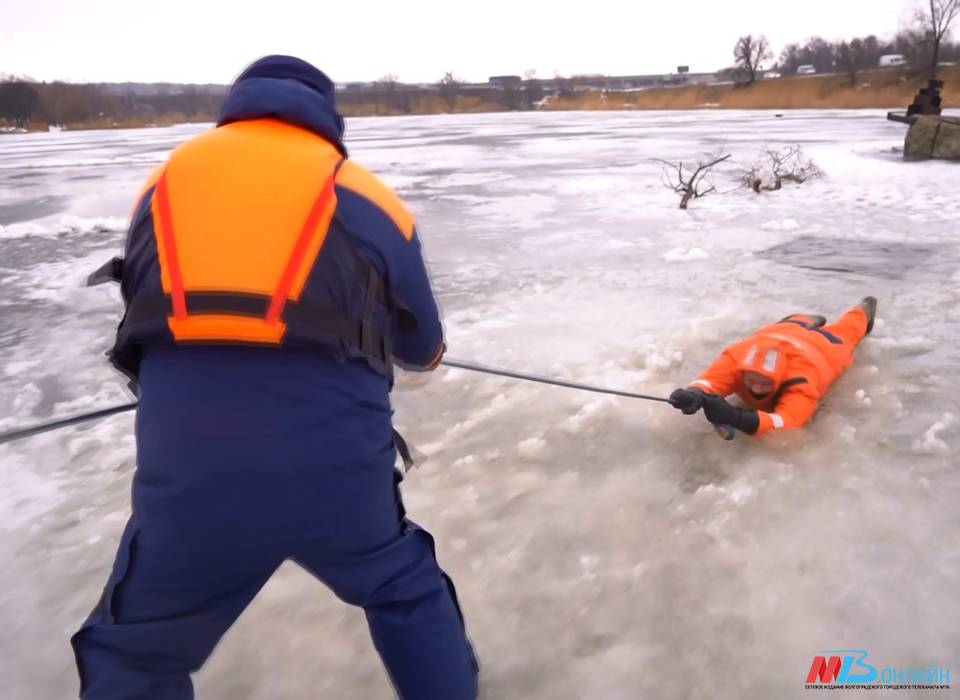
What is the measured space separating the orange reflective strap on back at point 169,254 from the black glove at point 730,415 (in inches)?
87.6

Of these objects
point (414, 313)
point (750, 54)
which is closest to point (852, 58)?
point (750, 54)

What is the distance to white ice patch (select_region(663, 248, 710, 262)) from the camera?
5.76 m

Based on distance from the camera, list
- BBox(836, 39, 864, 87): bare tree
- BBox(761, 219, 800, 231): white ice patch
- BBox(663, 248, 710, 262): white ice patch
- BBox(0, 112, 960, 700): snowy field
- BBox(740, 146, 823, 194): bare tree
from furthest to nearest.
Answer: BBox(836, 39, 864, 87): bare tree, BBox(740, 146, 823, 194): bare tree, BBox(761, 219, 800, 231): white ice patch, BBox(663, 248, 710, 262): white ice patch, BBox(0, 112, 960, 700): snowy field

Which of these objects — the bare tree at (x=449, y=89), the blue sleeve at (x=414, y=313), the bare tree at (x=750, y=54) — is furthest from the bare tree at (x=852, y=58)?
the blue sleeve at (x=414, y=313)

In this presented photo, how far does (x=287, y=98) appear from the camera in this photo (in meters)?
1.29

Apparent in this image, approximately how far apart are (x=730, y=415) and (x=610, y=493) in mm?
629

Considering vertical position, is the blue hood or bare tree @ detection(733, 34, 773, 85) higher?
bare tree @ detection(733, 34, 773, 85)

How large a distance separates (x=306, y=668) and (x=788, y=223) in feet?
21.7

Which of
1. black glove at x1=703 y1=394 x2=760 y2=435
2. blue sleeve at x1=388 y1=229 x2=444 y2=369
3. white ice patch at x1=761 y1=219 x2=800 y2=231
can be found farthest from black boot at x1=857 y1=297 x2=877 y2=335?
blue sleeve at x1=388 y1=229 x2=444 y2=369

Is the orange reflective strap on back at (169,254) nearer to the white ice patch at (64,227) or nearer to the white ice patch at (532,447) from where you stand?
the white ice patch at (532,447)

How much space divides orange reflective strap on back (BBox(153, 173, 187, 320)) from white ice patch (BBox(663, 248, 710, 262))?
507 centimetres

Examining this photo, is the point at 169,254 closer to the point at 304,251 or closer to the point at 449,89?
the point at 304,251

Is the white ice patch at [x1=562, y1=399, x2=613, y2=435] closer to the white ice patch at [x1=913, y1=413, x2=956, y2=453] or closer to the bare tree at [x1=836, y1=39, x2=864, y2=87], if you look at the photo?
the white ice patch at [x1=913, y1=413, x2=956, y2=453]

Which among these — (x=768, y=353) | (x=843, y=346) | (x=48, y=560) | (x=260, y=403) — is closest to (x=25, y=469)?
(x=48, y=560)
